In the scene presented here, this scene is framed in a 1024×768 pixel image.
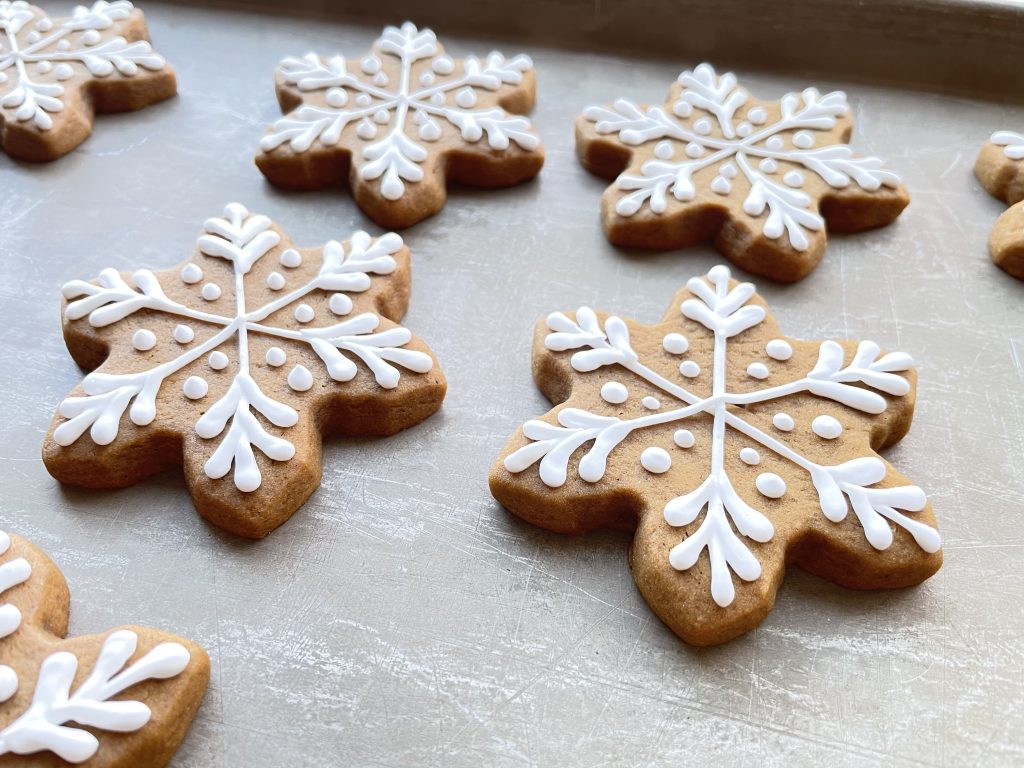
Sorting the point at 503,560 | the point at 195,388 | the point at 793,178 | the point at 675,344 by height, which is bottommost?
the point at 503,560

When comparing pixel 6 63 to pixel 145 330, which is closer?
pixel 145 330

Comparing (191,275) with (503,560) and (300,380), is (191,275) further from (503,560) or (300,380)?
(503,560)

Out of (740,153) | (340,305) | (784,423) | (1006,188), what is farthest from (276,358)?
(1006,188)

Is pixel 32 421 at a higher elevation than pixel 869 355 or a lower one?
lower

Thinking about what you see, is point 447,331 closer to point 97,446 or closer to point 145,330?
point 145,330

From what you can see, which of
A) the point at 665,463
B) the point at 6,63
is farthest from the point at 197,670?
the point at 6,63

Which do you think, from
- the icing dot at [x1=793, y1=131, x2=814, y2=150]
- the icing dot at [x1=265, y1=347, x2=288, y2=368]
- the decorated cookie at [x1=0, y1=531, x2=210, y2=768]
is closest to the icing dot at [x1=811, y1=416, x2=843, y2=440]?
the icing dot at [x1=793, y1=131, x2=814, y2=150]

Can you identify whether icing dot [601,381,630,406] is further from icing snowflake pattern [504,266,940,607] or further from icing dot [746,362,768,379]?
icing dot [746,362,768,379]
